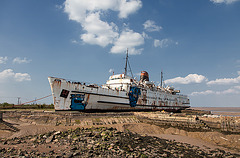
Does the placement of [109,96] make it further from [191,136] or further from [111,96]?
[191,136]

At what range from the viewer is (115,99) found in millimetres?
25859

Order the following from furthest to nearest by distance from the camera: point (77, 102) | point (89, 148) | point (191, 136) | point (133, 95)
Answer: point (133, 95) → point (77, 102) → point (191, 136) → point (89, 148)

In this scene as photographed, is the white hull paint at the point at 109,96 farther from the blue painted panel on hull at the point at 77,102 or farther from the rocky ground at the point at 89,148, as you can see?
the rocky ground at the point at 89,148

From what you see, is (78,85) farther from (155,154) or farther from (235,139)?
(235,139)

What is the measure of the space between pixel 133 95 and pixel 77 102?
12.7 meters

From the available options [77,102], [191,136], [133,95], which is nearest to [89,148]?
[191,136]

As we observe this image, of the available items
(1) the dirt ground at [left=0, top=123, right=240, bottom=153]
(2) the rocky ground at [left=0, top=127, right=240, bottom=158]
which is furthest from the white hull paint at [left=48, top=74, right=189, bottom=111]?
(2) the rocky ground at [left=0, top=127, right=240, bottom=158]

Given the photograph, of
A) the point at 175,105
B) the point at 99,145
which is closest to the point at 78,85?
the point at 99,145

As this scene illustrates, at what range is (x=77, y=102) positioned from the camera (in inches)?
826

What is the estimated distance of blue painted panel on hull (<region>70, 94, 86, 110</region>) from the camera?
20.5 metres

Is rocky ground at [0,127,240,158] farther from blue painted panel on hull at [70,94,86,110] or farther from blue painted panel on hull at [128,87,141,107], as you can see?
blue painted panel on hull at [128,87,141,107]

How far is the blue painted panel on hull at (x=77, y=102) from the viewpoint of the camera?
2051 centimetres

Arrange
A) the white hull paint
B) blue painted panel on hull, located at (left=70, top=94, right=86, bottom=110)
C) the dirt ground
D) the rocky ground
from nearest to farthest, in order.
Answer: the rocky ground < the dirt ground < the white hull paint < blue painted panel on hull, located at (left=70, top=94, right=86, bottom=110)

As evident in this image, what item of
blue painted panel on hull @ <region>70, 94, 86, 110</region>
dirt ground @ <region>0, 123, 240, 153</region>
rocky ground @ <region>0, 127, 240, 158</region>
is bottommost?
dirt ground @ <region>0, 123, 240, 153</region>
